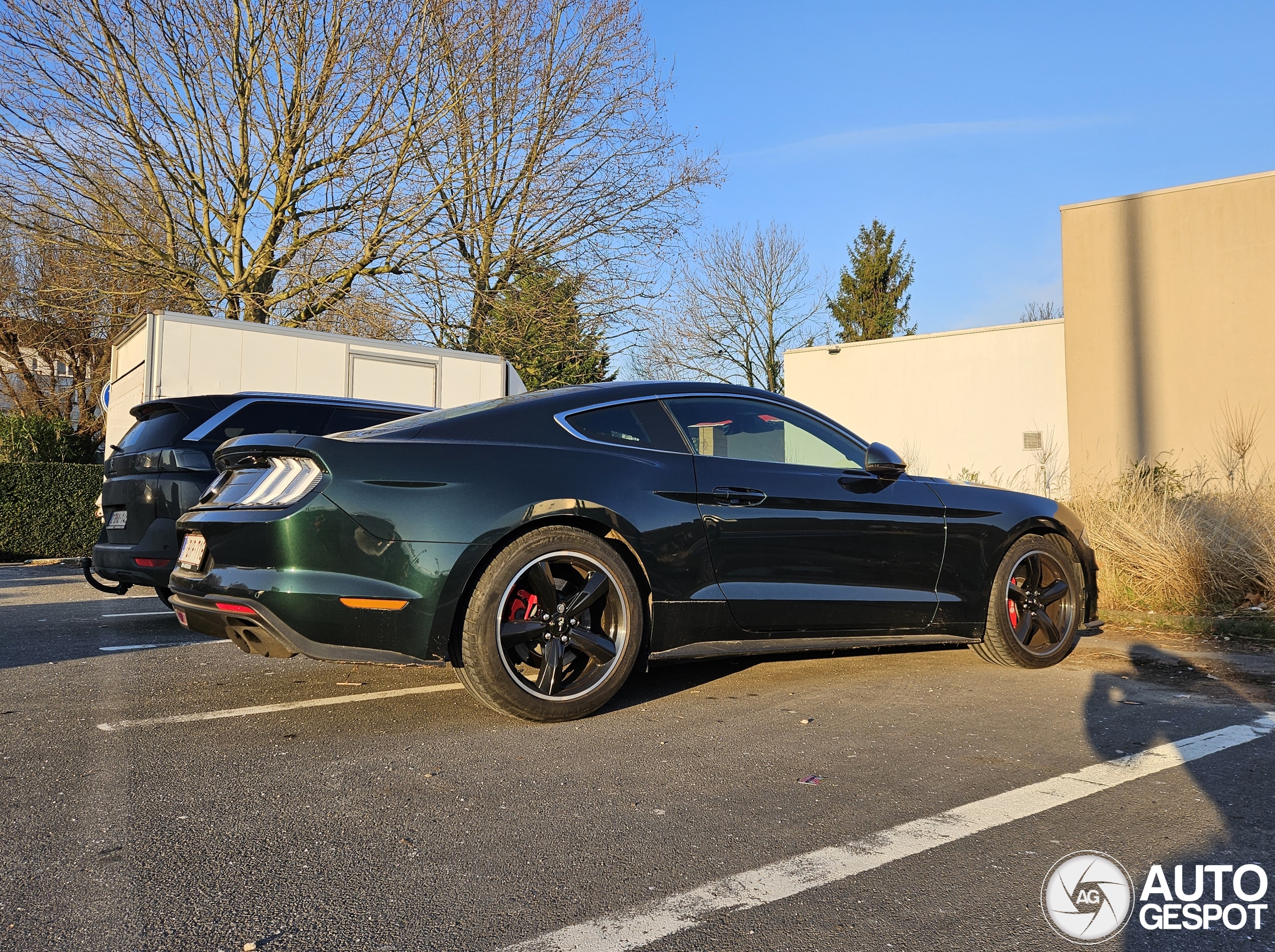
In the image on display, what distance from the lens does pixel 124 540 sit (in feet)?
21.8

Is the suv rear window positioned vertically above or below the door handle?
above

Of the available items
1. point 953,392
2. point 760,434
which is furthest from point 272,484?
point 953,392

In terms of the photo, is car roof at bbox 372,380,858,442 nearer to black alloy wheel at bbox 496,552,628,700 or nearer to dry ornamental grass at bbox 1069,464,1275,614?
black alloy wheel at bbox 496,552,628,700

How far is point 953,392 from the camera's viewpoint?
26.8 metres

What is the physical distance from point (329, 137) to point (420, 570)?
1553cm

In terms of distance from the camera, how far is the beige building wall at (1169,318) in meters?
14.9

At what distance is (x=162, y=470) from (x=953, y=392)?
2332 centimetres

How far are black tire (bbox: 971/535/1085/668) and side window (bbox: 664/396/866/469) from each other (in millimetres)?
1062

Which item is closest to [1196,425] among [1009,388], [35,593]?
[1009,388]

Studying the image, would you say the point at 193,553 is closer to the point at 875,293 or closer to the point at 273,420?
the point at 273,420

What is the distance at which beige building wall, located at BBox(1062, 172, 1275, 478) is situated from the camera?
1490 centimetres

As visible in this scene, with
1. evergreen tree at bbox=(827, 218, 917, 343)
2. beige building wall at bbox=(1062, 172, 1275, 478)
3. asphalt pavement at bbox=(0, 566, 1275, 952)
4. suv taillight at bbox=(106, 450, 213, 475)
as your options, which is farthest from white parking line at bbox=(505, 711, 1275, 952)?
evergreen tree at bbox=(827, 218, 917, 343)

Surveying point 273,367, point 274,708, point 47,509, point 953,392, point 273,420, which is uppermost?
point 953,392
